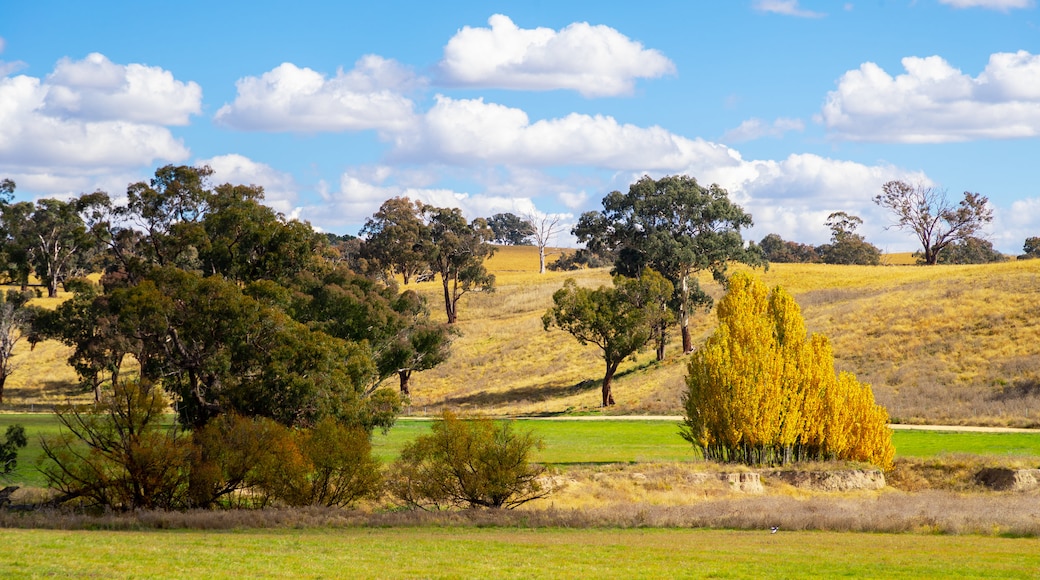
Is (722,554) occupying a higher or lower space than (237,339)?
lower

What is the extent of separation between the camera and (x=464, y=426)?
37188 millimetres

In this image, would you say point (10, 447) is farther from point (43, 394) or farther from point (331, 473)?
point (43, 394)

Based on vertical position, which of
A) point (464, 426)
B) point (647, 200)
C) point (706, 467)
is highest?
point (647, 200)

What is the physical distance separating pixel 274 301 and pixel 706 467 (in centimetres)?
1957

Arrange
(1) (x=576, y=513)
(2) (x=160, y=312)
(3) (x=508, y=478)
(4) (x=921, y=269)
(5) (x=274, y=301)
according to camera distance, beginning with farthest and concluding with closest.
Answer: (4) (x=921, y=269), (5) (x=274, y=301), (2) (x=160, y=312), (3) (x=508, y=478), (1) (x=576, y=513)

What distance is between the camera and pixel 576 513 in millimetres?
33594

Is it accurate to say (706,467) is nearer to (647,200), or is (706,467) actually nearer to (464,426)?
(464,426)

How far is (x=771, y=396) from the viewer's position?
43.8m

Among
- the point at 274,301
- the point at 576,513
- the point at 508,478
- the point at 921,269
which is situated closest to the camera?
the point at 576,513

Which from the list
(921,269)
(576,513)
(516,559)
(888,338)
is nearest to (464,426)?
(576,513)

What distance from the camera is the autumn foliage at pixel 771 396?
43781 millimetres

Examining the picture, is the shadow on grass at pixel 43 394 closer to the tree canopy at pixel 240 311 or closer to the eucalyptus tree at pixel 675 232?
the tree canopy at pixel 240 311

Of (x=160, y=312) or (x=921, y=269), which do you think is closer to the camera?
(x=160, y=312)

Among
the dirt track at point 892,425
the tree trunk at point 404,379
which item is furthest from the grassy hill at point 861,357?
the dirt track at point 892,425
